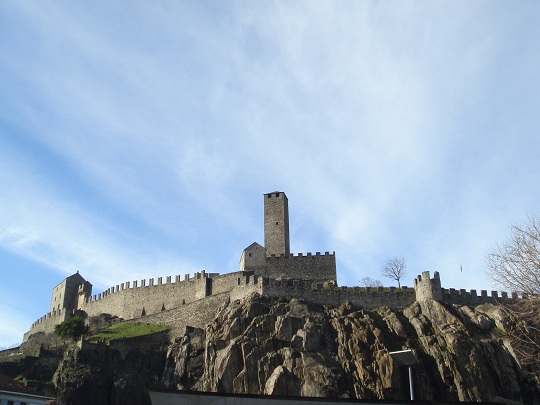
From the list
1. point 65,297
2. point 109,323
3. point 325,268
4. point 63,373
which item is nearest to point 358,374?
point 325,268

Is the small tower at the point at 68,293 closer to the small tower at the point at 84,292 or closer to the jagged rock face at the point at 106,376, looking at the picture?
the small tower at the point at 84,292

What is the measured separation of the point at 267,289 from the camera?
60.4 m

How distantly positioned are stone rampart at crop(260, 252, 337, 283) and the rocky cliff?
25.7 ft

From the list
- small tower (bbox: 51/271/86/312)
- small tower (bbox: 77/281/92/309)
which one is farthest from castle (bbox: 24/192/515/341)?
small tower (bbox: 51/271/86/312)

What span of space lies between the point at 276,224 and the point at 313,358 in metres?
24.8

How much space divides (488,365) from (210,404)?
33318 mm

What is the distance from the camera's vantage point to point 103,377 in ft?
182

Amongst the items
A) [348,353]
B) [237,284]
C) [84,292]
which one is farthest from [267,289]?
[84,292]

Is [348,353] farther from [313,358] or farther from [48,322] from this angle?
[48,322]

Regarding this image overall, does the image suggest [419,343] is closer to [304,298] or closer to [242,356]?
[304,298]

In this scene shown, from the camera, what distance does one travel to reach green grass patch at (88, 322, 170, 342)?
63.3 meters

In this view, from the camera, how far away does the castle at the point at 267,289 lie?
200ft

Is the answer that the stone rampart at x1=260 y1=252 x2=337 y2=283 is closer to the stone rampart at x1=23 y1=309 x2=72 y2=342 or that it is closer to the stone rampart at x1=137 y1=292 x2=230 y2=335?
the stone rampart at x1=137 y1=292 x2=230 y2=335

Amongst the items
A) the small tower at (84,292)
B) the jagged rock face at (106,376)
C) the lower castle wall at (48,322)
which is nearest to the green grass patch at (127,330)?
the jagged rock face at (106,376)
